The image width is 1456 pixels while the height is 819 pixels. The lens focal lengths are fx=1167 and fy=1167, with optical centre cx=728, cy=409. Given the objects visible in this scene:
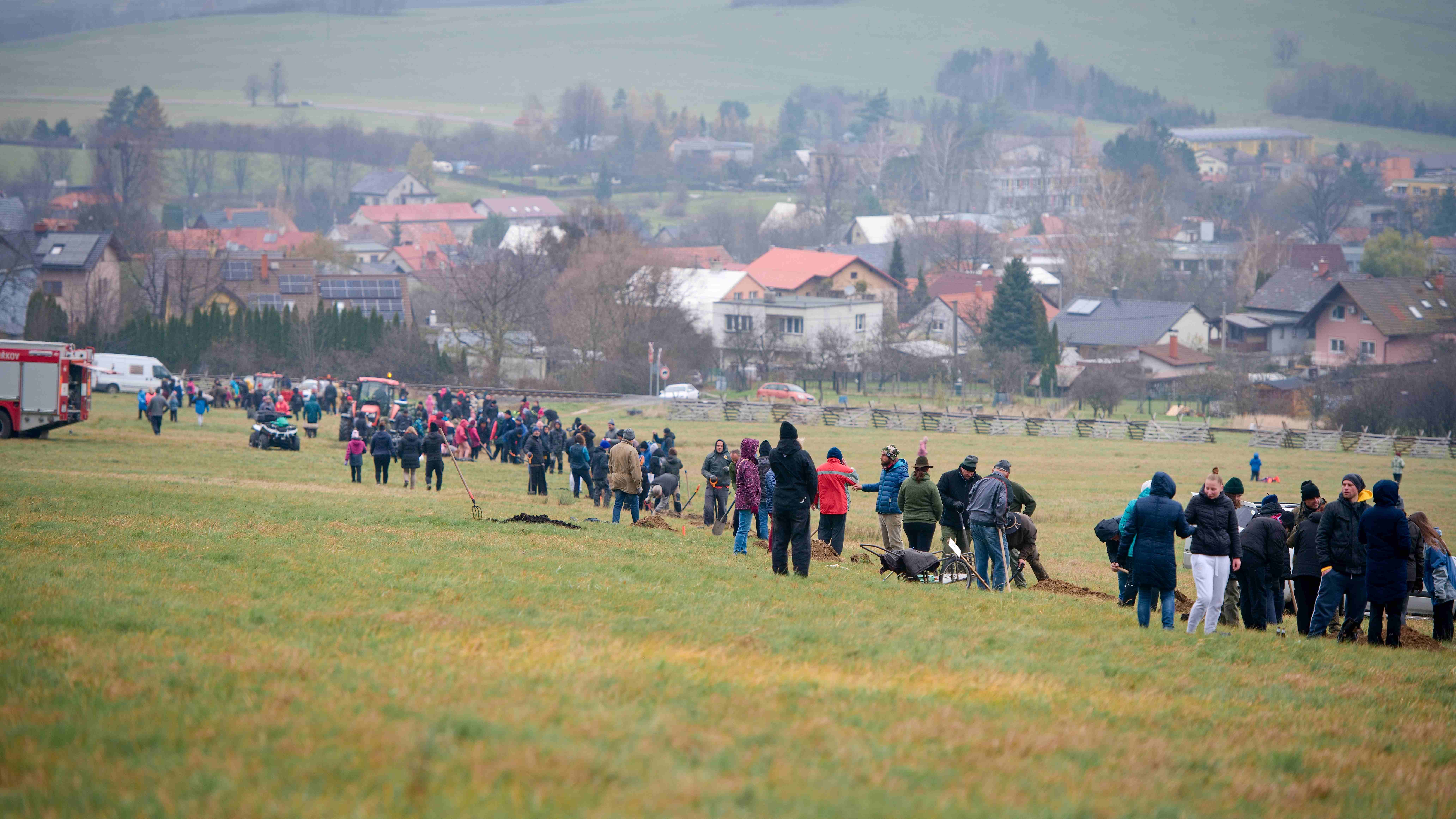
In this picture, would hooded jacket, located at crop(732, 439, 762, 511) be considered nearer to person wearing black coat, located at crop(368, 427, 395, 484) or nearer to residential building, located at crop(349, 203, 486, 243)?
person wearing black coat, located at crop(368, 427, 395, 484)

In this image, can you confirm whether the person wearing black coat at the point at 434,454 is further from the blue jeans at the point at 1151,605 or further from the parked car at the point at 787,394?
the parked car at the point at 787,394

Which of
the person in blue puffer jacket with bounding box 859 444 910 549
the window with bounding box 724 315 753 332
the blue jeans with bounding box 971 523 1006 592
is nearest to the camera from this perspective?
the blue jeans with bounding box 971 523 1006 592

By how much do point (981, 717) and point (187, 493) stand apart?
50.1 feet

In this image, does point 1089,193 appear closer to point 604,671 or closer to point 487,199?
point 487,199

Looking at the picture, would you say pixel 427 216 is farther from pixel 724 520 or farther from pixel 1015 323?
pixel 724 520

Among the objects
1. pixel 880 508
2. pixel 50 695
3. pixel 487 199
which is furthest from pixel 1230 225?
pixel 50 695

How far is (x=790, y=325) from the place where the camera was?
262ft

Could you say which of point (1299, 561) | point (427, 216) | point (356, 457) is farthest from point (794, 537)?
point (427, 216)

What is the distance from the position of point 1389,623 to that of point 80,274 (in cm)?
7831

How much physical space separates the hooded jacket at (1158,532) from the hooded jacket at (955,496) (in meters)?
3.01

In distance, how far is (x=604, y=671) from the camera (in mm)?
7898

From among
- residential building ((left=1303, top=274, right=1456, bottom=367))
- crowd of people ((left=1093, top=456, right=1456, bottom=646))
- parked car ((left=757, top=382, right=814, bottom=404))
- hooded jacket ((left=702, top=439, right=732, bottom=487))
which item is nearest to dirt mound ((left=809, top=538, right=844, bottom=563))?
hooded jacket ((left=702, top=439, right=732, bottom=487))

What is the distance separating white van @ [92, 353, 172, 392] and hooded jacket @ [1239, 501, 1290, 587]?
50.5m

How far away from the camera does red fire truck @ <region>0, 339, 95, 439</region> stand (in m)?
29.5
